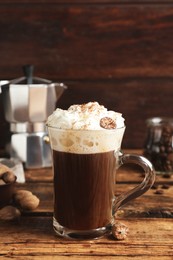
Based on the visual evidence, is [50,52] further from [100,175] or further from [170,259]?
[170,259]

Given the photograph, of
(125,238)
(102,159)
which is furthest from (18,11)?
(125,238)

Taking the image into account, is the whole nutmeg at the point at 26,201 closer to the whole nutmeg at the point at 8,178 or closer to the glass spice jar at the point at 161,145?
the whole nutmeg at the point at 8,178

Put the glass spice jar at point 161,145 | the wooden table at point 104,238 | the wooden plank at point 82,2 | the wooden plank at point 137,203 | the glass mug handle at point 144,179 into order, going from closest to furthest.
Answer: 1. the wooden table at point 104,238
2. the glass mug handle at point 144,179
3. the wooden plank at point 137,203
4. the glass spice jar at point 161,145
5. the wooden plank at point 82,2

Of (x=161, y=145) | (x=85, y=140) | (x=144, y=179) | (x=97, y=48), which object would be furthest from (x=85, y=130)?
(x=97, y=48)

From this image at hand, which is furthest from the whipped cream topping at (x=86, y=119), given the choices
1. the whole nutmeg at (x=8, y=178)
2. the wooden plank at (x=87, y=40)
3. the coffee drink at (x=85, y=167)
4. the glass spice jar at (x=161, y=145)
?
the wooden plank at (x=87, y=40)

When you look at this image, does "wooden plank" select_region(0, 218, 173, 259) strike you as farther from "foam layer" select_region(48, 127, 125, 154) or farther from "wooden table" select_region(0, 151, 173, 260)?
"foam layer" select_region(48, 127, 125, 154)

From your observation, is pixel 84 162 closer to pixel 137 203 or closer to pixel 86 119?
pixel 86 119
